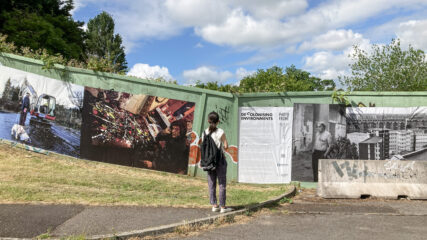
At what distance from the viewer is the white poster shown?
970 cm

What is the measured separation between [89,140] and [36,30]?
59.5 feet

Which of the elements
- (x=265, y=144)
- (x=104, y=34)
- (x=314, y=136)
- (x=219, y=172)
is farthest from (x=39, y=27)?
(x=104, y=34)

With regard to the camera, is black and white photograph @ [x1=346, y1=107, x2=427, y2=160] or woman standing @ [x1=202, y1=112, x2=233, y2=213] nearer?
woman standing @ [x1=202, y1=112, x2=233, y2=213]

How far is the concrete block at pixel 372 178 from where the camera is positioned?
7738 millimetres

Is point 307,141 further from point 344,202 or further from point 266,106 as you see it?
point 344,202

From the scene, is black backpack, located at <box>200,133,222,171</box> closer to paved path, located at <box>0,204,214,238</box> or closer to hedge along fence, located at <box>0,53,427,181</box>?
paved path, located at <box>0,204,214,238</box>

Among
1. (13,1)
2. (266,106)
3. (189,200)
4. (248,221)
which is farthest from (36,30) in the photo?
(248,221)

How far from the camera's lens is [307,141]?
9602mm

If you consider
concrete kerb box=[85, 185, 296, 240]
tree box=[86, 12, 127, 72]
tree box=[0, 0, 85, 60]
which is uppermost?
tree box=[86, 12, 127, 72]

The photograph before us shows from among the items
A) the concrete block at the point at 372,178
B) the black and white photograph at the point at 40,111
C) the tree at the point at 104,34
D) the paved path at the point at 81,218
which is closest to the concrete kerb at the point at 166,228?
the paved path at the point at 81,218

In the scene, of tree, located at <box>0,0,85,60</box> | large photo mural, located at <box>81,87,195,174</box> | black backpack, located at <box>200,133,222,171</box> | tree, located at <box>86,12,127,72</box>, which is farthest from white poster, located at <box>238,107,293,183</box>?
tree, located at <box>86,12,127,72</box>

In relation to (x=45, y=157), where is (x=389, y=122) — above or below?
above

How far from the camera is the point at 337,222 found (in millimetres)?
5586

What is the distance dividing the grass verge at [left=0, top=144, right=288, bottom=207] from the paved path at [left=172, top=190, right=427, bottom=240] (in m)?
1.03
